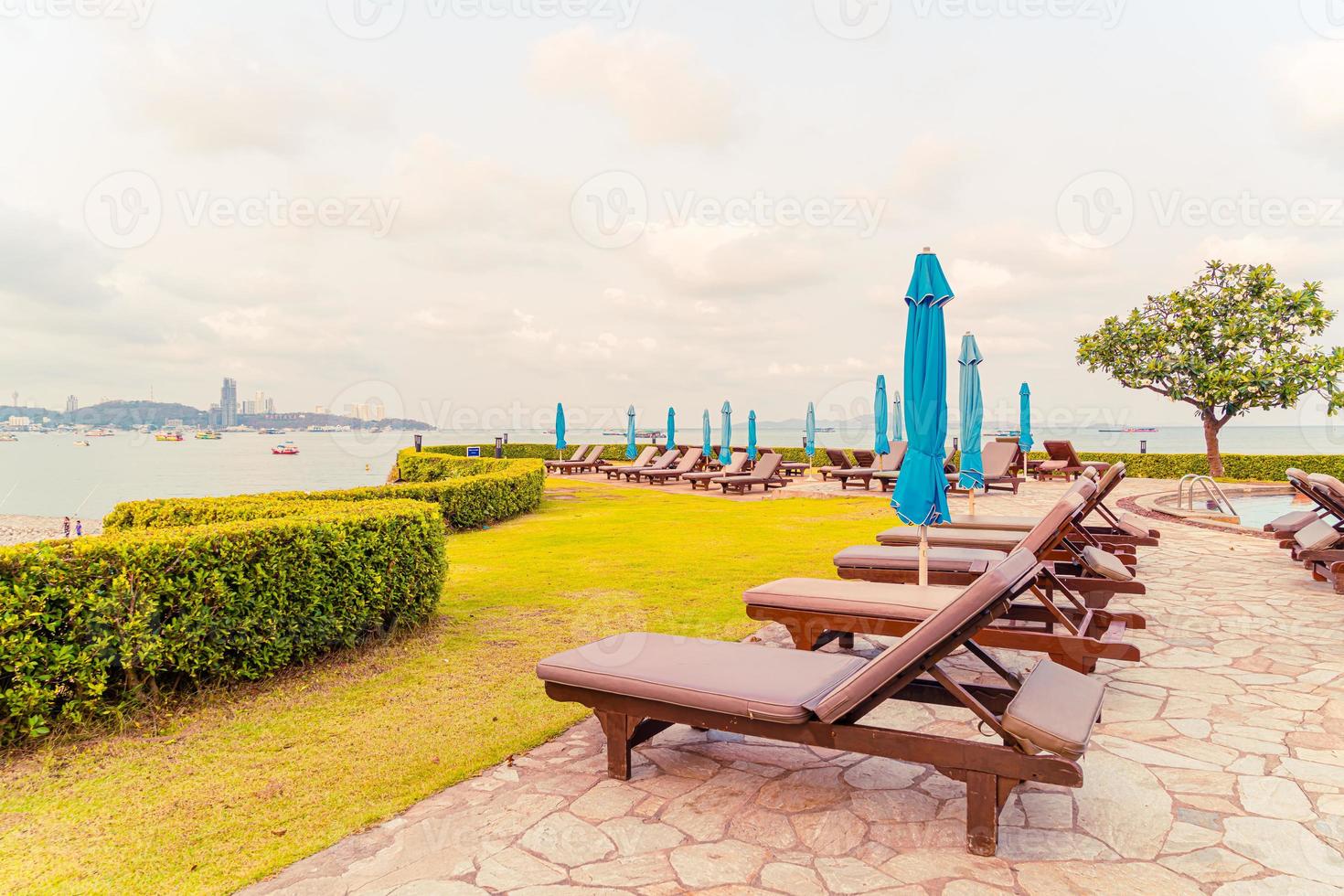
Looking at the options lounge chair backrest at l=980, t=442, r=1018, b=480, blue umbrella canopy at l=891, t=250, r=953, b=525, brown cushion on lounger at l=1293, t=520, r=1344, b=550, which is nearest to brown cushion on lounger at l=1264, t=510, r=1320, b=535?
brown cushion on lounger at l=1293, t=520, r=1344, b=550

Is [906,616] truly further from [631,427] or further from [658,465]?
[631,427]

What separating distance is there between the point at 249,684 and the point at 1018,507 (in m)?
12.8

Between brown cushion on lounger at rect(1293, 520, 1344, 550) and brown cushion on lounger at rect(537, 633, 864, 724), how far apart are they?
626 cm

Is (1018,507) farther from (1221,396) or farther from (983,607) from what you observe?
(983,607)

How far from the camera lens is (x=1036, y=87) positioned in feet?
36.2

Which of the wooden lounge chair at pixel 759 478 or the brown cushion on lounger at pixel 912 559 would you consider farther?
the wooden lounge chair at pixel 759 478

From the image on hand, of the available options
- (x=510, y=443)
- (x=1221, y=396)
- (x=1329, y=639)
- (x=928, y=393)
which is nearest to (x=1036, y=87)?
(x=928, y=393)

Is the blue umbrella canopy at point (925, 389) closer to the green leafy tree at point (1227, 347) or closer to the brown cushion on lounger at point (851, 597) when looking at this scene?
the brown cushion on lounger at point (851, 597)

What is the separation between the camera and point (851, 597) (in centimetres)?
409

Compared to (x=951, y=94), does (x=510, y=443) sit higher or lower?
lower

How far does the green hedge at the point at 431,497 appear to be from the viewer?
6482 mm

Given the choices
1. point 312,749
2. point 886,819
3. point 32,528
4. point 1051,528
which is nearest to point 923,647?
point 886,819

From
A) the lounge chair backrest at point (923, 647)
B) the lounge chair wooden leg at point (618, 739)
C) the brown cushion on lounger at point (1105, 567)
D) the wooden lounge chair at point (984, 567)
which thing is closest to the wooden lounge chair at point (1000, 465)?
the wooden lounge chair at point (984, 567)

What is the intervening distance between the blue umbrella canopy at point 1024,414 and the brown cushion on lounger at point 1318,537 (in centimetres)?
1233
